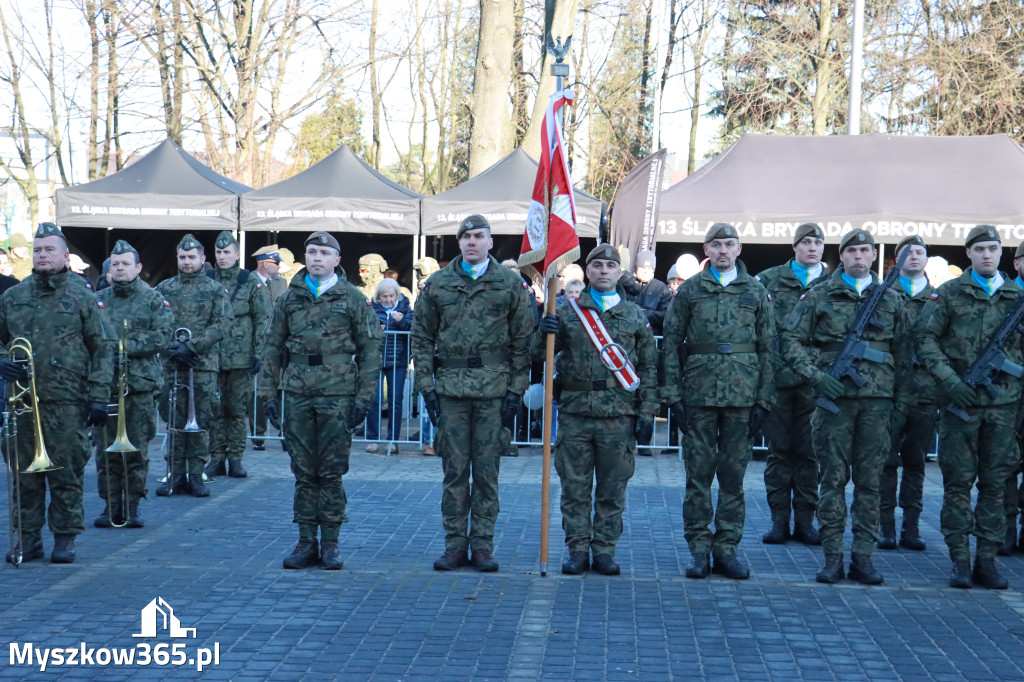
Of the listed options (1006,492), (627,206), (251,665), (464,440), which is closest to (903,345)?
(1006,492)

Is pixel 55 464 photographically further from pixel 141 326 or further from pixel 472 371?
pixel 472 371

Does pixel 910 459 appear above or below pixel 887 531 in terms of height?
above

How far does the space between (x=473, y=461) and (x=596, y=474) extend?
2.62 ft

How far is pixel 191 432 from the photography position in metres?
10.2

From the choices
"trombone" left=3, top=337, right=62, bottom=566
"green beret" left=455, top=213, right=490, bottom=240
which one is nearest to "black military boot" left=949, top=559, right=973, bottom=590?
"green beret" left=455, top=213, right=490, bottom=240

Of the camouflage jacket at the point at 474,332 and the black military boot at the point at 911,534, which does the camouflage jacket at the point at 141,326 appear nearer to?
the camouflage jacket at the point at 474,332

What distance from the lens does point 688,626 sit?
6.45 metres

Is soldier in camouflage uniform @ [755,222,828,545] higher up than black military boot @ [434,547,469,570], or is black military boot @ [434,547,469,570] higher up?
soldier in camouflage uniform @ [755,222,828,545]

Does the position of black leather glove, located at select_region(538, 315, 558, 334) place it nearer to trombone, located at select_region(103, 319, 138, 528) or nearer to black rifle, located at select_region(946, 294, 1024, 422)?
black rifle, located at select_region(946, 294, 1024, 422)

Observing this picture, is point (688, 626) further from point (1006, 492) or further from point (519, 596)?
point (1006, 492)

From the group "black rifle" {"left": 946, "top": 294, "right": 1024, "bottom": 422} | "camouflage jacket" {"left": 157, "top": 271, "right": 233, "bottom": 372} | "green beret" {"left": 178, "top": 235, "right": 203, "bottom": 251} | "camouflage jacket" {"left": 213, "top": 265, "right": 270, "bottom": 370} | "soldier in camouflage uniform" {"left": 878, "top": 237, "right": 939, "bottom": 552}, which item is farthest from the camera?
"camouflage jacket" {"left": 213, "top": 265, "right": 270, "bottom": 370}

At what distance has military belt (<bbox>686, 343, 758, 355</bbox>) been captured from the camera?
24.7ft

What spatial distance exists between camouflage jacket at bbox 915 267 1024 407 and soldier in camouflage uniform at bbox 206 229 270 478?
607 centimetres

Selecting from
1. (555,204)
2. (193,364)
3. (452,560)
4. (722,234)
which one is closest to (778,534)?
(722,234)
